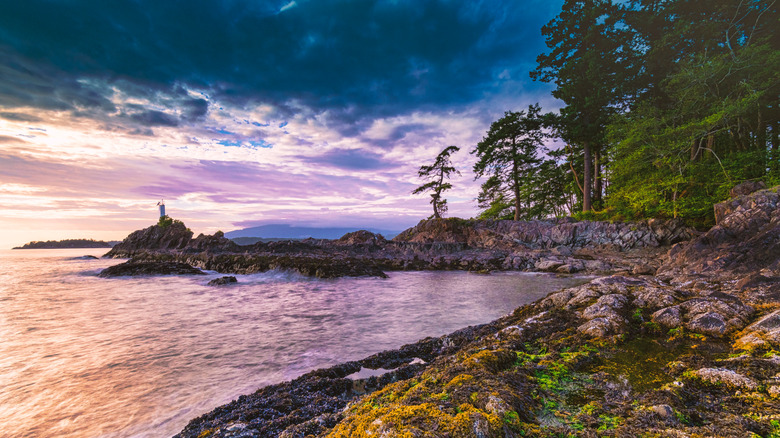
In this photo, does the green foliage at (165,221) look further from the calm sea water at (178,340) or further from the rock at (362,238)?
the calm sea water at (178,340)

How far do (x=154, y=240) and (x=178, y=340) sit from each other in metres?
40.6

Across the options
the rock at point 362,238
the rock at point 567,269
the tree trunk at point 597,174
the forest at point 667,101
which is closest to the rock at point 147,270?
the rock at point 362,238

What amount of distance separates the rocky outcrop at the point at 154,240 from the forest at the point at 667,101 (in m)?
40.8

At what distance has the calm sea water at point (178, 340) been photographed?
407 cm

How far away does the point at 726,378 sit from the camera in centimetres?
229

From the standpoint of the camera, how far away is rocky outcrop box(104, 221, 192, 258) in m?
35.5

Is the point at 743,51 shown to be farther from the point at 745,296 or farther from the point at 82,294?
the point at 82,294

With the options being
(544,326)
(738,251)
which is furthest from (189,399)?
(738,251)

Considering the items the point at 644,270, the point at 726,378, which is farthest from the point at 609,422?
the point at 644,270

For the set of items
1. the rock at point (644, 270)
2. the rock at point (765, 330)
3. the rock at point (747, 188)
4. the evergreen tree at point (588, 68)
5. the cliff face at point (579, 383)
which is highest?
the evergreen tree at point (588, 68)

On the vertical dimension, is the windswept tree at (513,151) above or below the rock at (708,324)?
above

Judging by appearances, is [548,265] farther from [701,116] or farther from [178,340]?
[178,340]

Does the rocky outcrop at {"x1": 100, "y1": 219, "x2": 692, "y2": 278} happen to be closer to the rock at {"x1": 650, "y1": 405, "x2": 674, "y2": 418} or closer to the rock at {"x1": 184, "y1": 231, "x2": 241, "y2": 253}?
the rock at {"x1": 184, "y1": 231, "x2": 241, "y2": 253}

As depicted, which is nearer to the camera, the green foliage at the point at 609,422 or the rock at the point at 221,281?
the green foliage at the point at 609,422
